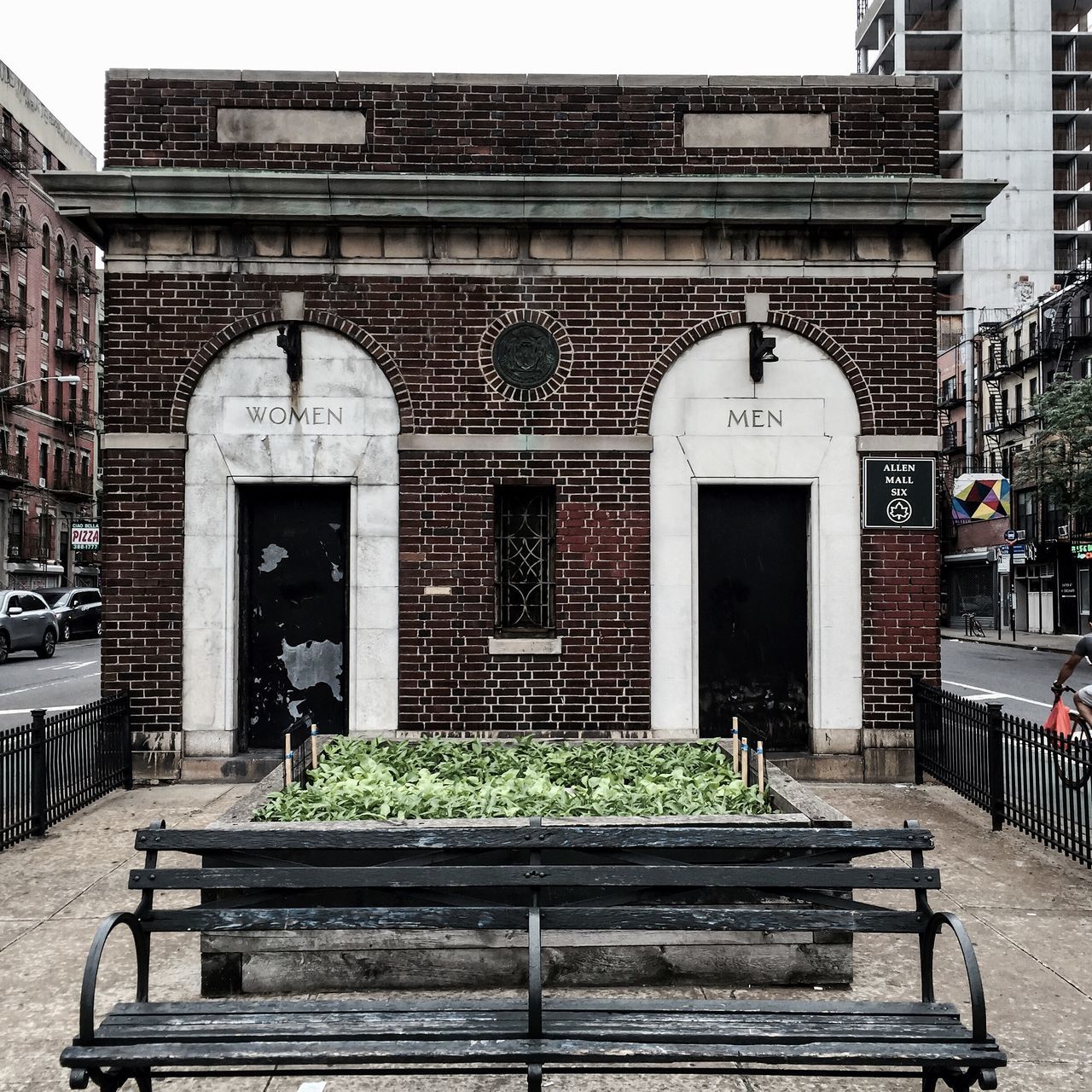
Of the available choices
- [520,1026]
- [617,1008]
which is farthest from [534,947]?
[617,1008]

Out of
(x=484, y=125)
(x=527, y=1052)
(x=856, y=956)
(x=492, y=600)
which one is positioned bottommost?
(x=856, y=956)

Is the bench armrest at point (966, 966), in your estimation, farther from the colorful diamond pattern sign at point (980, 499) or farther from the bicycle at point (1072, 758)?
the colorful diamond pattern sign at point (980, 499)

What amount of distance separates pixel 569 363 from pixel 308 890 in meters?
6.88

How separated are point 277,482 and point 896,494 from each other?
6919mm

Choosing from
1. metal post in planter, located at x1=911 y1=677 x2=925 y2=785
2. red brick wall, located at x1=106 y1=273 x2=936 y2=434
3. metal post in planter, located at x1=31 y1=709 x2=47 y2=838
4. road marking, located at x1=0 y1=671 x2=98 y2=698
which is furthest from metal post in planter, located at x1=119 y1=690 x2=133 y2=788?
road marking, located at x1=0 y1=671 x2=98 y2=698

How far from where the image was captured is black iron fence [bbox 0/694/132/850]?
26.1ft

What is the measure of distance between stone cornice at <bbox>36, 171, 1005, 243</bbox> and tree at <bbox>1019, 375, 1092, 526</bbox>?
25604mm

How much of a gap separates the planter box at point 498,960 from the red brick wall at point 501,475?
5191 millimetres

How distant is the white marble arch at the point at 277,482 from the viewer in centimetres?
1034

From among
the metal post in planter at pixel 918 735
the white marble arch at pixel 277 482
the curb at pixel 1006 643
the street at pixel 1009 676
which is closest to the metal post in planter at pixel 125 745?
the white marble arch at pixel 277 482

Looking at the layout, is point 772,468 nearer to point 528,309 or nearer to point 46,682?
point 528,309

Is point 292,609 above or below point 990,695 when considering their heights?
above

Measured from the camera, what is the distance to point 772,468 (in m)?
10.6

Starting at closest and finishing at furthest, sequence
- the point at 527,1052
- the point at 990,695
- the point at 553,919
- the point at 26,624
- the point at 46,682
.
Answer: the point at 527,1052 → the point at 553,919 → the point at 990,695 → the point at 46,682 → the point at 26,624
